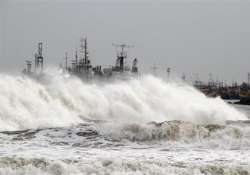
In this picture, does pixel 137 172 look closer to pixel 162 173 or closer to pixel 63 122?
pixel 162 173

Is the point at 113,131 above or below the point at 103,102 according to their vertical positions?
above

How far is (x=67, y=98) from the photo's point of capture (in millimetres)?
40844

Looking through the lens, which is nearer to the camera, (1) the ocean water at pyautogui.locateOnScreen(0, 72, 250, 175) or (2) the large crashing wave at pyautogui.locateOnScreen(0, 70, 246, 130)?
(1) the ocean water at pyautogui.locateOnScreen(0, 72, 250, 175)

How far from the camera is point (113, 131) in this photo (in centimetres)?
2564

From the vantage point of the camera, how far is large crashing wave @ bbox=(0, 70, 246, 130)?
115 feet

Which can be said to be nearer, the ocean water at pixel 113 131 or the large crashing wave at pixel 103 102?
the ocean water at pixel 113 131

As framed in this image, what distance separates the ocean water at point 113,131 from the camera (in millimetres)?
18406

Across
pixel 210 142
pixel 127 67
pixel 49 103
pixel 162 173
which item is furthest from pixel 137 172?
pixel 127 67

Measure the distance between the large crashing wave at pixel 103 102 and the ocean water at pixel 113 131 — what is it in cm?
8

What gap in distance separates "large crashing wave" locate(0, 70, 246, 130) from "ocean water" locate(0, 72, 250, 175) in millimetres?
78

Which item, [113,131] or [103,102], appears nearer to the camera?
[113,131]

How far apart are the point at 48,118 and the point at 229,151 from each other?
1497 cm

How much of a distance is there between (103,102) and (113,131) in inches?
675

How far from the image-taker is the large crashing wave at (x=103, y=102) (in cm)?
3503
